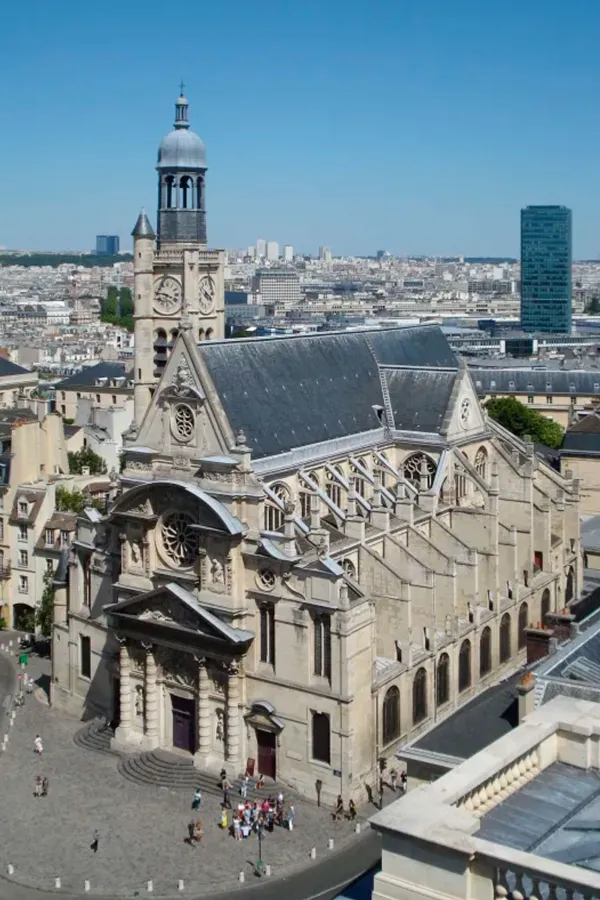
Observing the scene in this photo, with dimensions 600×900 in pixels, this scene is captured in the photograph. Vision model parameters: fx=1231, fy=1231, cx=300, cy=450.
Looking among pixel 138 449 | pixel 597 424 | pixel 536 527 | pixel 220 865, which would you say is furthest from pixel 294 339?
pixel 597 424

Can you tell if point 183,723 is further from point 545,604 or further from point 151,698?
point 545,604

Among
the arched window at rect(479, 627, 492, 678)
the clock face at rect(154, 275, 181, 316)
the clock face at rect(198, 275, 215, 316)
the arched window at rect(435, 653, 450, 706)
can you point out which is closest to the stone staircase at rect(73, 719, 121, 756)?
the arched window at rect(435, 653, 450, 706)

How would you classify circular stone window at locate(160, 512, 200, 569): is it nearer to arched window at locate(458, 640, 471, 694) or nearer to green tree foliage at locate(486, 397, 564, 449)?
arched window at locate(458, 640, 471, 694)

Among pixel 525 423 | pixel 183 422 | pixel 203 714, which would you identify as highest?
pixel 183 422

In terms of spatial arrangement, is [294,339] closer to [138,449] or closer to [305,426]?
[305,426]

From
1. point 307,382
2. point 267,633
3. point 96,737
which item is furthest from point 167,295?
point 267,633

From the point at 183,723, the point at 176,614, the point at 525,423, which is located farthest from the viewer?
the point at 525,423

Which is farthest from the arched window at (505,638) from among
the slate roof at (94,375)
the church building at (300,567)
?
the slate roof at (94,375)
